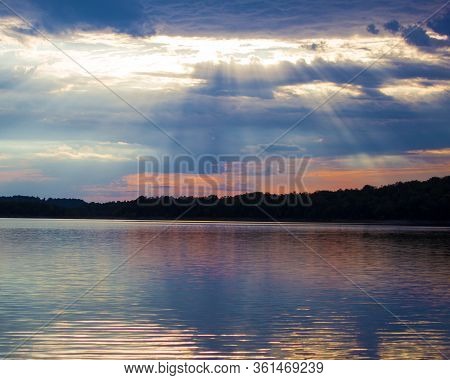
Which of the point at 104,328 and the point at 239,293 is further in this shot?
the point at 239,293

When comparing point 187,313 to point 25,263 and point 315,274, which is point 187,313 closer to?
point 315,274

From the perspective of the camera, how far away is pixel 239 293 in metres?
23.5

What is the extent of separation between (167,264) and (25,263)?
6.12m

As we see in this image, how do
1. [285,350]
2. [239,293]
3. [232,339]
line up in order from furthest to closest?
[239,293] → [232,339] → [285,350]

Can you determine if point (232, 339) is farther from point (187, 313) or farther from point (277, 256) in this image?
point (277, 256)

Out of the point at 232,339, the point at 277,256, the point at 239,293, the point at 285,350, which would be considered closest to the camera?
the point at 285,350

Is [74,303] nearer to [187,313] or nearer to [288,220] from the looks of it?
[187,313]

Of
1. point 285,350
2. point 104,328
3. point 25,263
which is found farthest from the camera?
point 25,263

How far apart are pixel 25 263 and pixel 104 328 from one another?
17395 mm

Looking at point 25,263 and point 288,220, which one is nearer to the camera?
point 25,263

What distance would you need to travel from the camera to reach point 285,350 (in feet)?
47.6

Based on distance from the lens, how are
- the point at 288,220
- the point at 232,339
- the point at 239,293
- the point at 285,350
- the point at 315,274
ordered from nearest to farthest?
the point at 285,350 < the point at 232,339 < the point at 239,293 < the point at 315,274 < the point at 288,220
